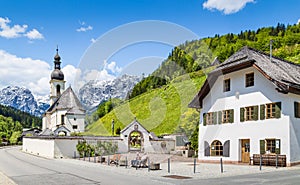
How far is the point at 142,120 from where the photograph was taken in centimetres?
5662

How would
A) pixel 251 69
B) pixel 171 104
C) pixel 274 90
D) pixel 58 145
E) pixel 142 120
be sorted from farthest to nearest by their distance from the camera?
pixel 171 104, pixel 142 120, pixel 58 145, pixel 251 69, pixel 274 90

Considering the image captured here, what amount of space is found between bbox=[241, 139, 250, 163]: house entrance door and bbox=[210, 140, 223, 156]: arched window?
6.71 feet

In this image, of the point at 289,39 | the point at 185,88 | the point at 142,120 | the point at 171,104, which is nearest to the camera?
the point at 142,120

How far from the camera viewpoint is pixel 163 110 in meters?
61.3

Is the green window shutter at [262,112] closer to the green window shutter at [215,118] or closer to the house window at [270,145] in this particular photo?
the house window at [270,145]

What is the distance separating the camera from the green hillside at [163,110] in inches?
2115

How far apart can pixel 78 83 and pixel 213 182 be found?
39.0 ft

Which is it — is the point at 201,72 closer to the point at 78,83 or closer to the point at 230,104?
the point at 230,104

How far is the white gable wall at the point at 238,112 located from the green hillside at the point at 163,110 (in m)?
19.9

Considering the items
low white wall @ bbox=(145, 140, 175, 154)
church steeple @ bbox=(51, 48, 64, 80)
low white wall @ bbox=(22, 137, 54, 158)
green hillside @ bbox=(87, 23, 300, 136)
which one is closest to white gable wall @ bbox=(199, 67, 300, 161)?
low white wall @ bbox=(145, 140, 175, 154)

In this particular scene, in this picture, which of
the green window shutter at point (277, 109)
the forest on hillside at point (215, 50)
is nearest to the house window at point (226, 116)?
the green window shutter at point (277, 109)

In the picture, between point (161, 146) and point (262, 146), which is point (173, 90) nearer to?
point (161, 146)

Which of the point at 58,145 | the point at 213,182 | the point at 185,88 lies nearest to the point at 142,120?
the point at 185,88

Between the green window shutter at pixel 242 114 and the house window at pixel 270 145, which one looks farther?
the green window shutter at pixel 242 114
